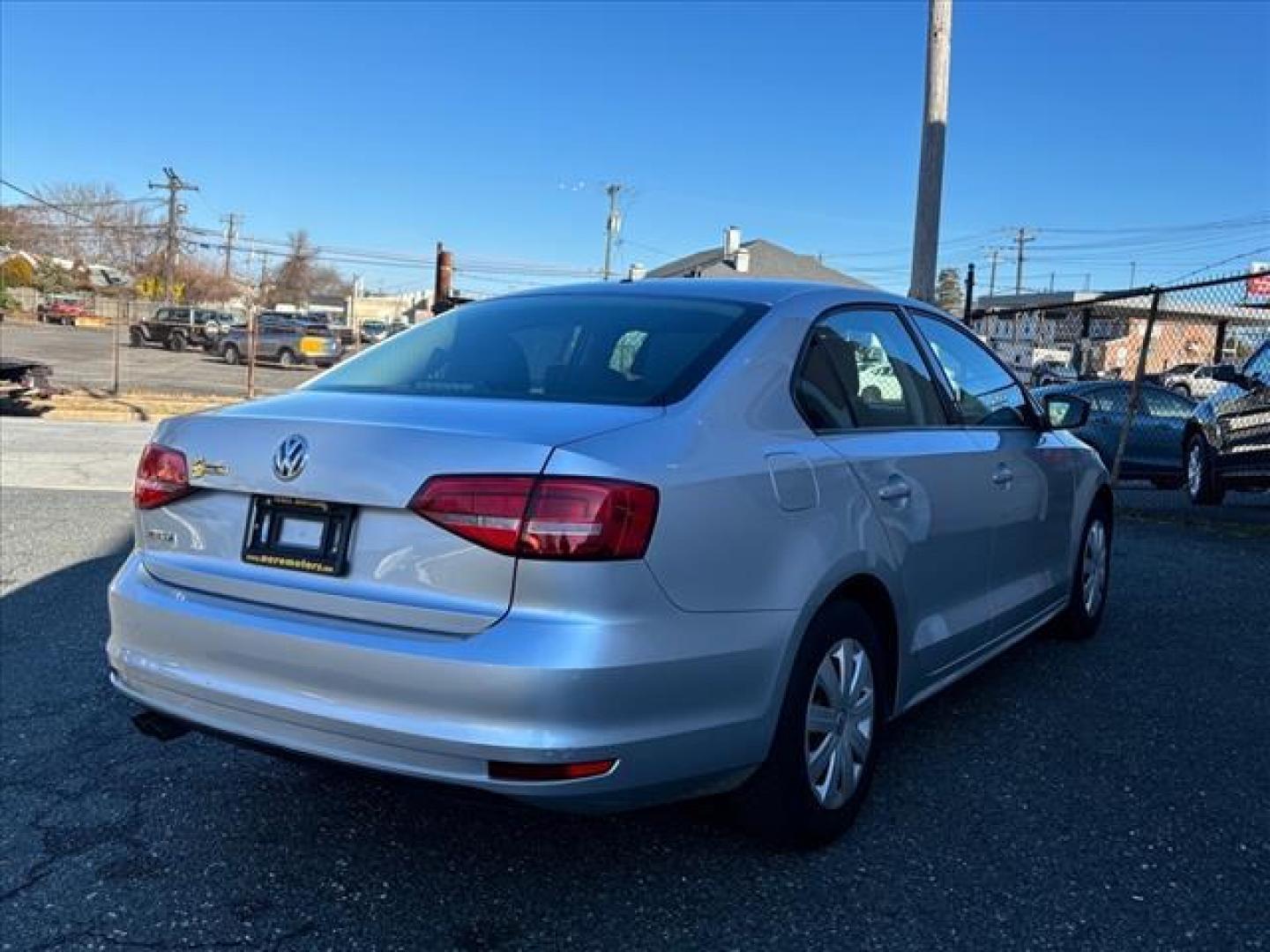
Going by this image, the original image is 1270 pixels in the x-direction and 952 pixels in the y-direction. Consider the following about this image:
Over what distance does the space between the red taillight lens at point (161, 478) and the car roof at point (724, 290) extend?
1375 mm

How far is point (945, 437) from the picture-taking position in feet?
12.5

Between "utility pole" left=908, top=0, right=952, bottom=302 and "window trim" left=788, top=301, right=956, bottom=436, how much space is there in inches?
287

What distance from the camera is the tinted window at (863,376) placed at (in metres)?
3.19

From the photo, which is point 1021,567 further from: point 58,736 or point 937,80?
point 937,80

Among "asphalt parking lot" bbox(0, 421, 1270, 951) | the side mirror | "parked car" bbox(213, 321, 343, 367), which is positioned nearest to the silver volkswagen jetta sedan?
"asphalt parking lot" bbox(0, 421, 1270, 951)

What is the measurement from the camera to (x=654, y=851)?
3096 mm

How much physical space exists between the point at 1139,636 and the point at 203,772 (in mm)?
4440

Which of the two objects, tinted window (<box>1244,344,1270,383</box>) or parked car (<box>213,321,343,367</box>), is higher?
parked car (<box>213,321,343,367</box>)

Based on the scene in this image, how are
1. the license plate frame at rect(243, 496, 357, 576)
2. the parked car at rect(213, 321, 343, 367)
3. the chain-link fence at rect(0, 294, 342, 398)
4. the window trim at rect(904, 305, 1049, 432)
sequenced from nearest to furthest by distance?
1. the license plate frame at rect(243, 496, 357, 576)
2. the window trim at rect(904, 305, 1049, 432)
3. the chain-link fence at rect(0, 294, 342, 398)
4. the parked car at rect(213, 321, 343, 367)

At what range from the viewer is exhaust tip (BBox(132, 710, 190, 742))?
2.93 metres

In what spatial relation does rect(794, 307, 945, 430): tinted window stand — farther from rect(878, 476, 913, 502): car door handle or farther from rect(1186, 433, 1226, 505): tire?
rect(1186, 433, 1226, 505): tire

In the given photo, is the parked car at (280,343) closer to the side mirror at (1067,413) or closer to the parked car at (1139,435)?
the parked car at (1139,435)

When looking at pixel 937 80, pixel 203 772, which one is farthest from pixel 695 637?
pixel 937 80

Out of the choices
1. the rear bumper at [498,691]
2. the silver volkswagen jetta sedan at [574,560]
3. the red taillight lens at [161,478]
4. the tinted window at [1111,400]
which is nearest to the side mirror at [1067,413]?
the silver volkswagen jetta sedan at [574,560]
